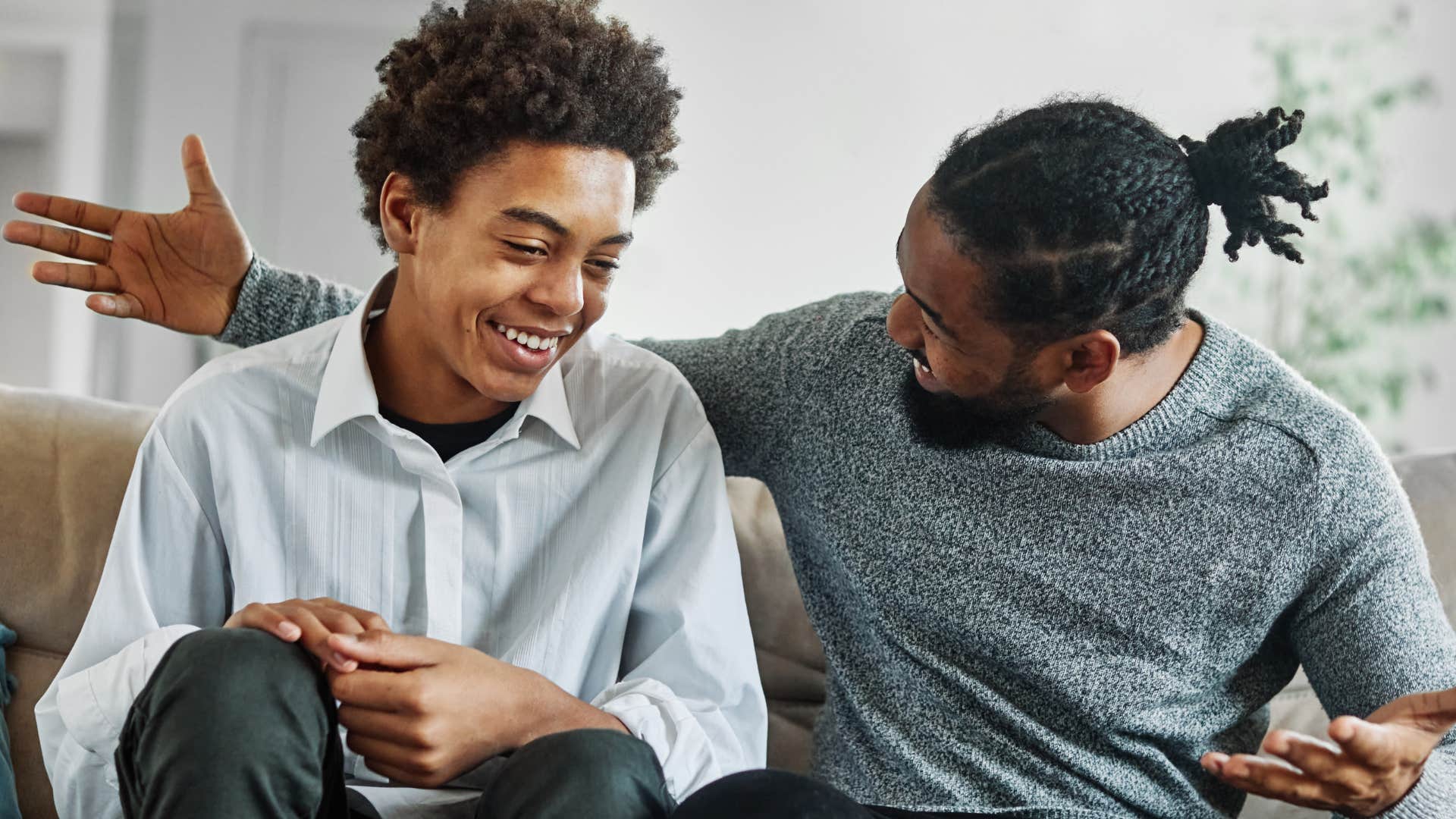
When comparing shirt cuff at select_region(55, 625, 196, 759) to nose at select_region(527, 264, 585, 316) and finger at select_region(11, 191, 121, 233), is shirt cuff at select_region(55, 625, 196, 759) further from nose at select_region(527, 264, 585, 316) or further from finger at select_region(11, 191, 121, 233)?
finger at select_region(11, 191, 121, 233)

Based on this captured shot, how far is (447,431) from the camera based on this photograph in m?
1.21

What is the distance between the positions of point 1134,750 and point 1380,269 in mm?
2350

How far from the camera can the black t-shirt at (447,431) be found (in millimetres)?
1210

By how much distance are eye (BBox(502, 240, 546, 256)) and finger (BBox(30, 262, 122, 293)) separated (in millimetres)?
492

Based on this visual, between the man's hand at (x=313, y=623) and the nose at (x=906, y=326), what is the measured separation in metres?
0.52

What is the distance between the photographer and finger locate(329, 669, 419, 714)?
959 mm

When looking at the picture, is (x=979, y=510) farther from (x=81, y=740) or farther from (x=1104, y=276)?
(x=81, y=740)

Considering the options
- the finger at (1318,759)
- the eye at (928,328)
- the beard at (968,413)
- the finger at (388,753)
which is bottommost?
the finger at (388,753)

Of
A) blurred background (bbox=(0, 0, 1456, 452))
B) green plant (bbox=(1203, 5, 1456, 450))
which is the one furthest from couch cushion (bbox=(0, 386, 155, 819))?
green plant (bbox=(1203, 5, 1456, 450))

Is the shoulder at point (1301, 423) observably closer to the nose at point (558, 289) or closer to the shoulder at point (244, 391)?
the nose at point (558, 289)

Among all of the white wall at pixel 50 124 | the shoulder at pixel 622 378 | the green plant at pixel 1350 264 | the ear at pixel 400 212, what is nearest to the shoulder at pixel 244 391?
the ear at pixel 400 212

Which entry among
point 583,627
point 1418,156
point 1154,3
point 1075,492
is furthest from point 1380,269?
point 583,627

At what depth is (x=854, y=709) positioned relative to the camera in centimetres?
130

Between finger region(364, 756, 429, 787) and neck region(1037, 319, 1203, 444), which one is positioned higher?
neck region(1037, 319, 1203, 444)
